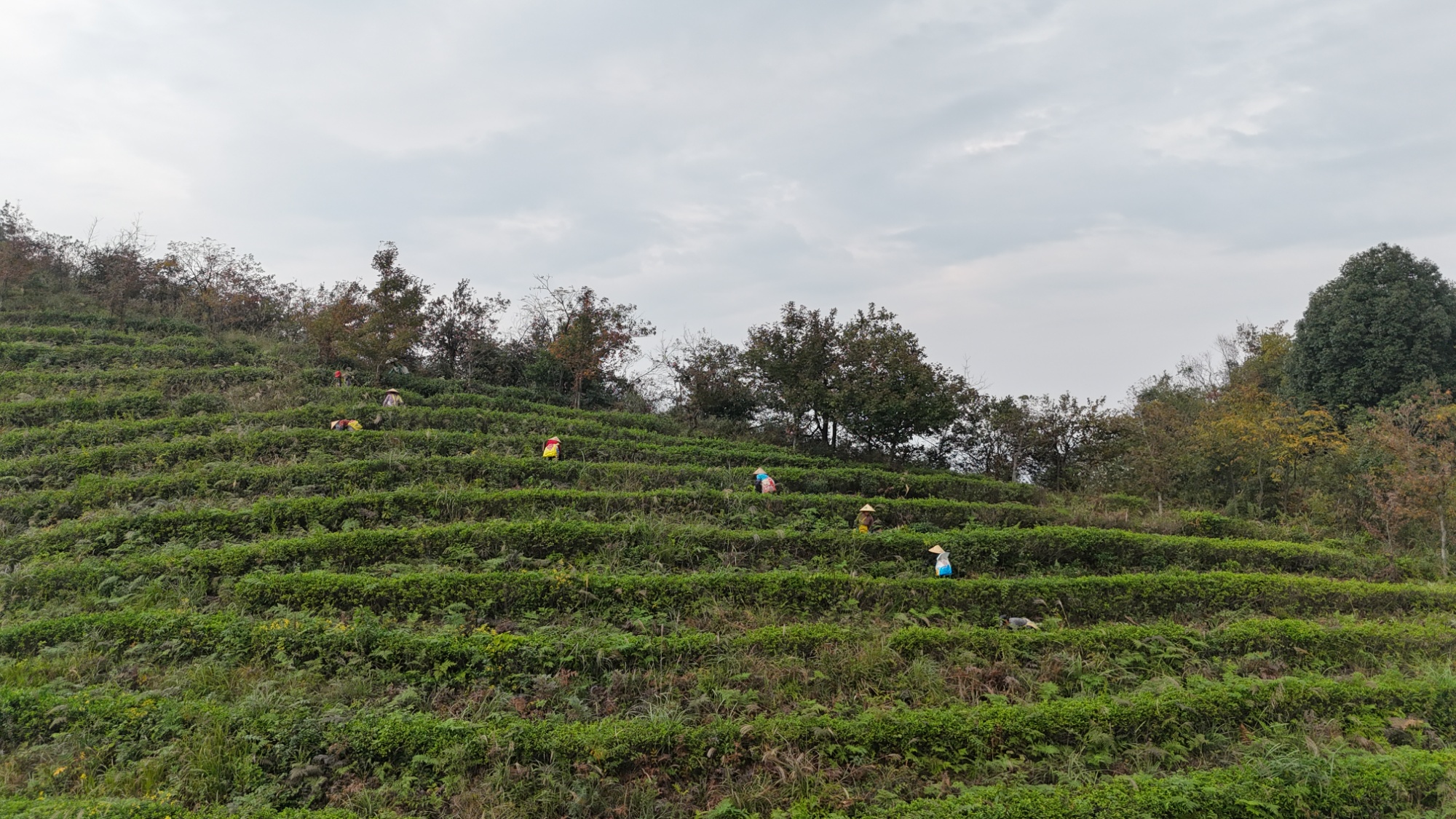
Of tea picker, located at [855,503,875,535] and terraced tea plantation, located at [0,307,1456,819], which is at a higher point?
tea picker, located at [855,503,875,535]

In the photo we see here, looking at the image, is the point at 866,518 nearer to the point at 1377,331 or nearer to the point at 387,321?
the point at 387,321

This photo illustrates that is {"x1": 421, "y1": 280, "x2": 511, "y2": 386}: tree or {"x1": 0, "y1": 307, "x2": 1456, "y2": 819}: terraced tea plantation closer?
{"x1": 0, "y1": 307, "x2": 1456, "y2": 819}: terraced tea plantation

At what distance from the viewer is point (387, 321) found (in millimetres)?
24141

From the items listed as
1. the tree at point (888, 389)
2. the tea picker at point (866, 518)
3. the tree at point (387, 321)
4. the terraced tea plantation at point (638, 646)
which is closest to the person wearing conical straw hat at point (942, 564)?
the terraced tea plantation at point (638, 646)

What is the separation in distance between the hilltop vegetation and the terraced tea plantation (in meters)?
0.05

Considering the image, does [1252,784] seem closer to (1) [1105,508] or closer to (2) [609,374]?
(1) [1105,508]

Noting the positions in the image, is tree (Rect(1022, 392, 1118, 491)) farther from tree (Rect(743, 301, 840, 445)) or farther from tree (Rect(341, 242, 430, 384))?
tree (Rect(341, 242, 430, 384))

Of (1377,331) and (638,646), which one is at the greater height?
(1377,331)

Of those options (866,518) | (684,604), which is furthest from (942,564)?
(684,604)

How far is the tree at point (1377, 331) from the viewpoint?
24.6m

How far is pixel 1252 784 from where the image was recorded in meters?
6.50

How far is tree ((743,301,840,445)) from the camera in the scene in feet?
80.0

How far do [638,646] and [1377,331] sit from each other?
29514 millimetres

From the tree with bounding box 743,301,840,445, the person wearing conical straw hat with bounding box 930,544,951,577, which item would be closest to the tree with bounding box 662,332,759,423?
the tree with bounding box 743,301,840,445
